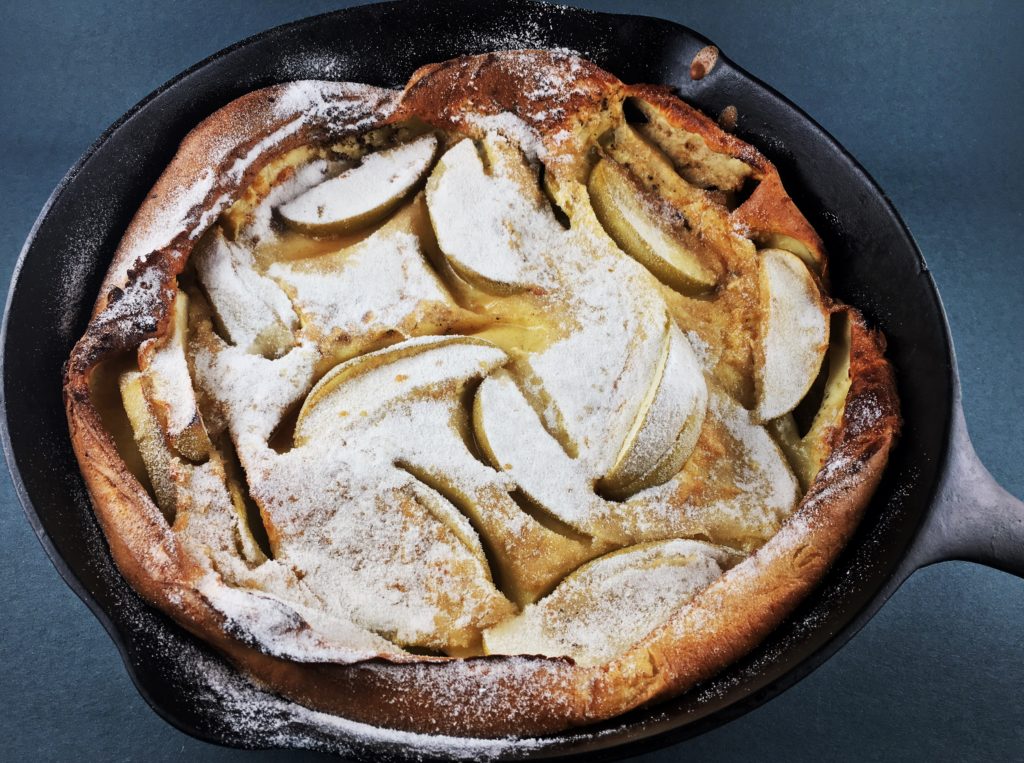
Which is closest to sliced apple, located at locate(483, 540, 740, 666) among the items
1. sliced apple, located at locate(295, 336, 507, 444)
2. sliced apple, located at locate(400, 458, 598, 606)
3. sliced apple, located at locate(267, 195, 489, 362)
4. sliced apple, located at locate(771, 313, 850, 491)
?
sliced apple, located at locate(400, 458, 598, 606)

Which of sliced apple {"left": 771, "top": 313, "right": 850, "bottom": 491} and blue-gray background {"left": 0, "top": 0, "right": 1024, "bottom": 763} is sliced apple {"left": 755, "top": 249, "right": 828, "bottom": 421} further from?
blue-gray background {"left": 0, "top": 0, "right": 1024, "bottom": 763}

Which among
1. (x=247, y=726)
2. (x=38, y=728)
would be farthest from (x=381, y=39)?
(x=38, y=728)

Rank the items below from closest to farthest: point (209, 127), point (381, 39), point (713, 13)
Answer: point (209, 127)
point (381, 39)
point (713, 13)

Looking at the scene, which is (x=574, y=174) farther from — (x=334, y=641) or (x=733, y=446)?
(x=334, y=641)

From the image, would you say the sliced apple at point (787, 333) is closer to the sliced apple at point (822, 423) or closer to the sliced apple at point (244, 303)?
the sliced apple at point (822, 423)

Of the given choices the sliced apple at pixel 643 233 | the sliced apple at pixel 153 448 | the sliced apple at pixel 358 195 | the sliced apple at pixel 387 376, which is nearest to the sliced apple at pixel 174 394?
the sliced apple at pixel 153 448

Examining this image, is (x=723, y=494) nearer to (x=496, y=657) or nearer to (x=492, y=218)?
(x=496, y=657)

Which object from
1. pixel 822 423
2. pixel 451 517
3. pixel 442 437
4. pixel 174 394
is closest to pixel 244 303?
pixel 174 394
